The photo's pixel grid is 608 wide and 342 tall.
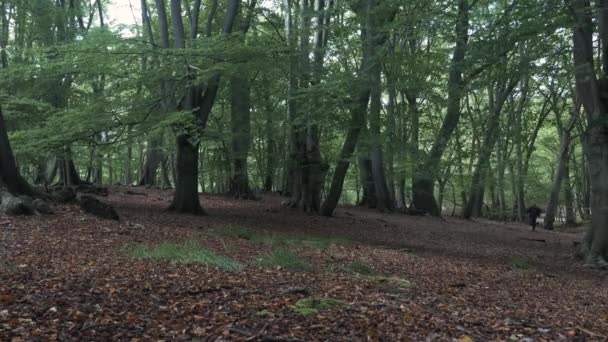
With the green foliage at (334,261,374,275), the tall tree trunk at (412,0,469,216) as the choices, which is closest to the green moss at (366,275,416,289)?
the green foliage at (334,261,374,275)

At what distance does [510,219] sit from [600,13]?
2263 cm

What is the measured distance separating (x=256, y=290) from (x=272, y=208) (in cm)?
1209

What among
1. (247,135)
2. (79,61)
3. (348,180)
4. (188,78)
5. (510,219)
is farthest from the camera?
(348,180)

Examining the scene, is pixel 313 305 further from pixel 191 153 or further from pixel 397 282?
pixel 191 153

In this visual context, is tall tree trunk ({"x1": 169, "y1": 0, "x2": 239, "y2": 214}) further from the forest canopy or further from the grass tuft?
the grass tuft

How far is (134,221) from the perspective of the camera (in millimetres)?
10180

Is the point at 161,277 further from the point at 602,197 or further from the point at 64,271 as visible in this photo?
the point at 602,197

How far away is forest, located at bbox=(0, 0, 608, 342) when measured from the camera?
4324 mm

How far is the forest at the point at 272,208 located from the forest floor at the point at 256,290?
3 centimetres

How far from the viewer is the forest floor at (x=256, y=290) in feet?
12.6

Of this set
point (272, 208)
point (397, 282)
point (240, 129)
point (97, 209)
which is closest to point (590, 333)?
point (397, 282)

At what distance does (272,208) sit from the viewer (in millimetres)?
17031

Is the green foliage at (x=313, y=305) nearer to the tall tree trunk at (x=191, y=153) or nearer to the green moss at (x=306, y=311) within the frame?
the green moss at (x=306, y=311)

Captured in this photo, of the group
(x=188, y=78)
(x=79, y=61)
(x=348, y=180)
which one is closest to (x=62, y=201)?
(x=79, y=61)
